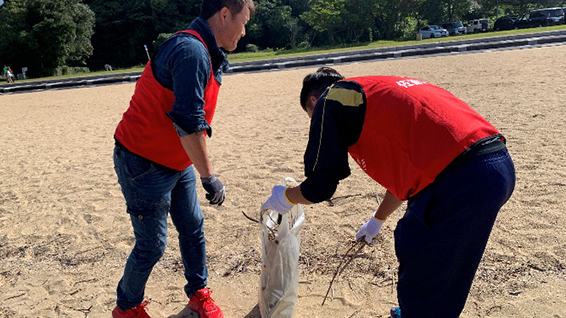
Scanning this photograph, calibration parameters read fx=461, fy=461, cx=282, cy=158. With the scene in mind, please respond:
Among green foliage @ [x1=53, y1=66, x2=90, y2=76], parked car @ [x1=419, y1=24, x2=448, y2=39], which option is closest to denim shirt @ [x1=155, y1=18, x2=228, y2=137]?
parked car @ [x1=419, y1=24, x2=448, y2=39]

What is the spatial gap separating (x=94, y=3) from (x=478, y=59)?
34416mm

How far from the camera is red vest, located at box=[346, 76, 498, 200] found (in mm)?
1475

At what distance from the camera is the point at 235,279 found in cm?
310

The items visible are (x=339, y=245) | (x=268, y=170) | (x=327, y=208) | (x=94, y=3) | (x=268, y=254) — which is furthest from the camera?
(x=94, y=3)

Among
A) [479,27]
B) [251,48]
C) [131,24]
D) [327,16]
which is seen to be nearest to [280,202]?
[327,16]

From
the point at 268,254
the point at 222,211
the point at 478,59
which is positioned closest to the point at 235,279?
the point at 268,254

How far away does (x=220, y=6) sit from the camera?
6.75 ft

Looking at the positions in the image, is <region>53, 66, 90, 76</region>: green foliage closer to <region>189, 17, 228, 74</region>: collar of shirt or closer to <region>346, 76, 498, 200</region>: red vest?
<region>189, 17, 228, 74</region>: collar of shirt

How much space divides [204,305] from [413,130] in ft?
5.64

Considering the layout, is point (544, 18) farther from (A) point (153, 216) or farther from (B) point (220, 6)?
(A) point (153, 216)

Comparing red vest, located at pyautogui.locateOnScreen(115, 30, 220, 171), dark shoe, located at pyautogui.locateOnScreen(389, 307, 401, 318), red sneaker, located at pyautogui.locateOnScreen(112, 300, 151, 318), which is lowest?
dark shoe, located at pyautogui.locateOnScreen(389, 307, 401, 318)

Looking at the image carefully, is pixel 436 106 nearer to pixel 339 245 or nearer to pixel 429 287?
pixel 429 287

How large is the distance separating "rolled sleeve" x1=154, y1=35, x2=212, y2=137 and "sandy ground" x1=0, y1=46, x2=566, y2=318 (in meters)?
1.37

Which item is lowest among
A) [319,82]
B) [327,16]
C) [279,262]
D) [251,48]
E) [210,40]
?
[279,262]
